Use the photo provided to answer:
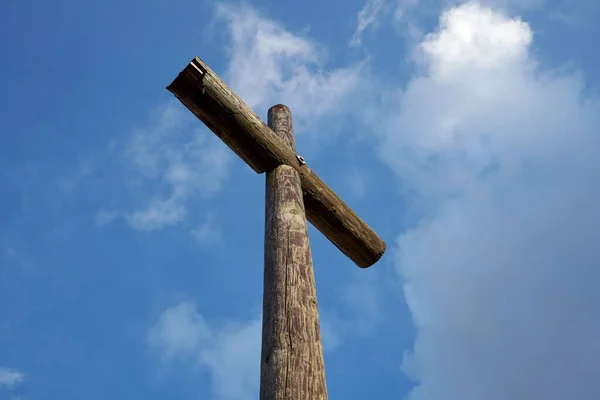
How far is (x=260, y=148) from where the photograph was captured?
4.68 meters

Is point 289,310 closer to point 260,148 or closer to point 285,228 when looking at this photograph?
point 285,228

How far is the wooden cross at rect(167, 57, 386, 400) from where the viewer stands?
2.98m

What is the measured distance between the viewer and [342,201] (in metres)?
5.05

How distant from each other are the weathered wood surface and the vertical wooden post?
1.34 ft

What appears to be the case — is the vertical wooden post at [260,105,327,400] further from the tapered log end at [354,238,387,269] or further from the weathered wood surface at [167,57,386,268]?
the tapered log end at [354,238,387,269]

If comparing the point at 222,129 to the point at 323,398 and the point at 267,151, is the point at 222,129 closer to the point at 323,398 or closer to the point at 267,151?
the point at 267,151

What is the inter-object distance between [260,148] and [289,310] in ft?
5.83

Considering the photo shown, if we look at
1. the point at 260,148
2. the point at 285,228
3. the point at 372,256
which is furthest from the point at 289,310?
the point at 372,256

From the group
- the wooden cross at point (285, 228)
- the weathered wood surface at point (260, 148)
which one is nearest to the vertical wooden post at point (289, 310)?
the wooden cross at point (285, 228)

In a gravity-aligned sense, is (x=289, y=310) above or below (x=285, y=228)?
below

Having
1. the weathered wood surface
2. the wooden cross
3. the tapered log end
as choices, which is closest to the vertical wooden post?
the wooden cross

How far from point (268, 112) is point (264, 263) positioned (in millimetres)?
2467

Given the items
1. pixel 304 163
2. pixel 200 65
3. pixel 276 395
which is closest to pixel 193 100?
pixel 200 65

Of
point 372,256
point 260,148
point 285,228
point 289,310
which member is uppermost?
point 260,148
